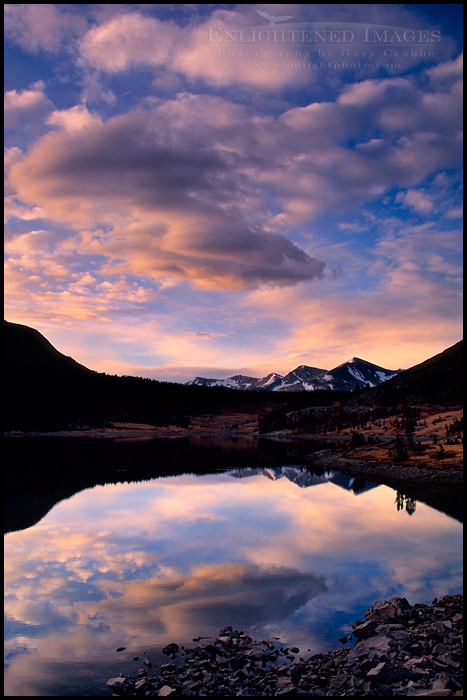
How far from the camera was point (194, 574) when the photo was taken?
20.8 meters

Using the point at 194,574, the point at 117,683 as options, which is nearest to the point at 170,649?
the point at 117,683

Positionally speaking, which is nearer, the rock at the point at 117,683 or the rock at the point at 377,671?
the rock at the point at 377,671

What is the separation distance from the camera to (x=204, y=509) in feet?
123

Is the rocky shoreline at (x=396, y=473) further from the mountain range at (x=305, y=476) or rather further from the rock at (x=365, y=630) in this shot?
the rock at (x=365, y=630)

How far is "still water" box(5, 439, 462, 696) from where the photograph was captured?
46.3ft

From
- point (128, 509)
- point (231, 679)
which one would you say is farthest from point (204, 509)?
point (231, 679)

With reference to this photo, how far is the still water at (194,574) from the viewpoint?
1412 centimetres

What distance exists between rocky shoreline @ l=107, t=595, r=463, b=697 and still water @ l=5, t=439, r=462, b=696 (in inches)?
32.8

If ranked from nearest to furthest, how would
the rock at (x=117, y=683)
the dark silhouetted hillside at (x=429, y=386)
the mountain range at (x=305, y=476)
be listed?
the rock at (x=117, y=683)
the mountain range at (x=305, y=476)
the dark silhouetted hillside at (x=429, y=386)

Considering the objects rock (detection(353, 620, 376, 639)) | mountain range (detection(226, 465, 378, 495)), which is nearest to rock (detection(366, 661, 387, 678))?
rock (detection(353, 620, 376, 639))

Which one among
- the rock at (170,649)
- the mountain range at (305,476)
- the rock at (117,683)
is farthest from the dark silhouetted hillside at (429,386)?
the rock at (117,683)

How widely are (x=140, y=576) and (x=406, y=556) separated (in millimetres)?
13628

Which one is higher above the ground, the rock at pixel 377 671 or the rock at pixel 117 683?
the rock at pixel 377 671

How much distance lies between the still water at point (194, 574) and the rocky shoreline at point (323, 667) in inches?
32.8
